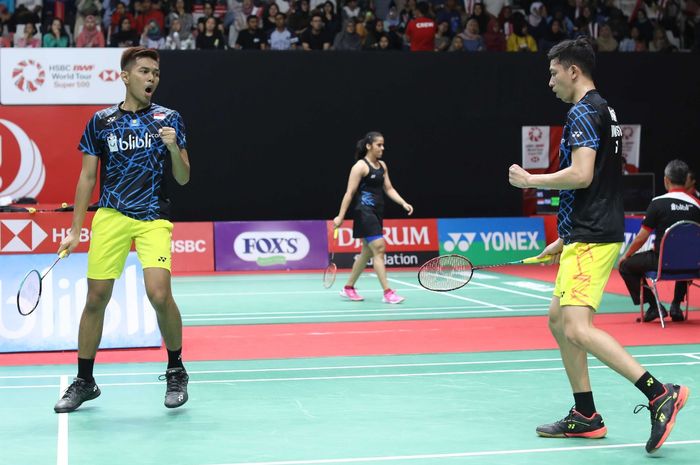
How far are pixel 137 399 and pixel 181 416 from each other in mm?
565

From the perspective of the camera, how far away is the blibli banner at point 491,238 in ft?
51.9

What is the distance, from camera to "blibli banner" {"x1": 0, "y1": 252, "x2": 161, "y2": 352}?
7645 mm

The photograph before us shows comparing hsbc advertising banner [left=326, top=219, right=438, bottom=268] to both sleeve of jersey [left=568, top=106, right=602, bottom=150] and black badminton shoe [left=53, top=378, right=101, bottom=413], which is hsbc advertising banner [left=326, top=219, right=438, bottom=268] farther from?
sleeve of jersey [left=568, top=106, right=602, bottom=150]

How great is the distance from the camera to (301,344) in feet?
26.9

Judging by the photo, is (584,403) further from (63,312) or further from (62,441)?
(63,312)

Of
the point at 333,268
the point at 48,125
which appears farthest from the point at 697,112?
the point at 48,125

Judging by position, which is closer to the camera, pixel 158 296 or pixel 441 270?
pixel 158 296

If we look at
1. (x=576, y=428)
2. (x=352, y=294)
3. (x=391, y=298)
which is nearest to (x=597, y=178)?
(x=576, y=428)

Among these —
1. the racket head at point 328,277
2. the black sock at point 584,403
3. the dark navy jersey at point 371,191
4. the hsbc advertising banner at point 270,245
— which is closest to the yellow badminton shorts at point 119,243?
the black sock at point 584,403

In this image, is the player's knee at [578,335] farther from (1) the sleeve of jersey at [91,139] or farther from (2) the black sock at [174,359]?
(1) the sleeve of jersey at [91,139]

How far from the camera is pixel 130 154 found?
5.49 meters

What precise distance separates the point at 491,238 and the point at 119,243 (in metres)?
11.1

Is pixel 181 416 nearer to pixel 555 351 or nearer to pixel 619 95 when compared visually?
pixel 555 351

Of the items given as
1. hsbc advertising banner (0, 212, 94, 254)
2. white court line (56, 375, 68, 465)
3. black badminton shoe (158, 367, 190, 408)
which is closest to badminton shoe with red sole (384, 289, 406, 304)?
hsbc advertising banner (0, 212, 94, 254)
